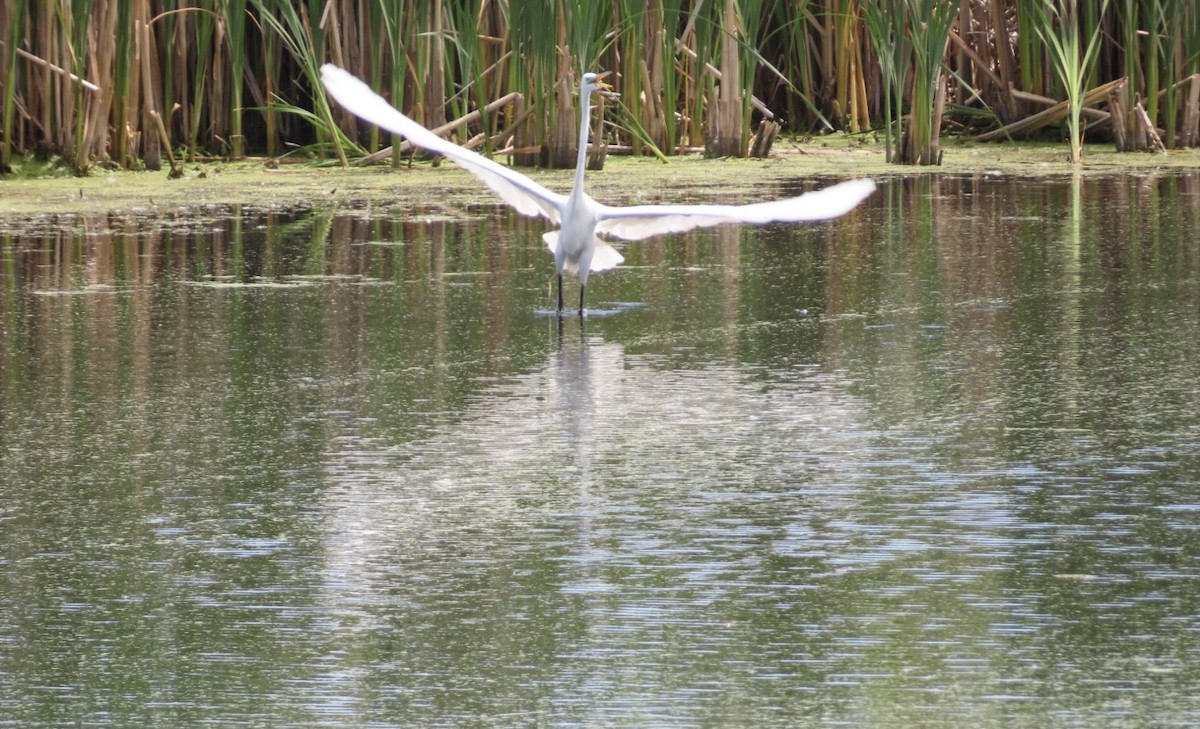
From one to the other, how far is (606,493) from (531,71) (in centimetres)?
737

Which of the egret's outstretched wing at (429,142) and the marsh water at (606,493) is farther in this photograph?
the egret's outstretched wing at (429,142)

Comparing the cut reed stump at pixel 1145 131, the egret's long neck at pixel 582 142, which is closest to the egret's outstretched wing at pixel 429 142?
the egret's long neck at pixel 582 142

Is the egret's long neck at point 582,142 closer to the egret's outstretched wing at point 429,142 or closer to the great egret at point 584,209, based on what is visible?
the great egret at point 584,209

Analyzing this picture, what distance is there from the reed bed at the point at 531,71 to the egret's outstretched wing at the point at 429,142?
3.45 metres

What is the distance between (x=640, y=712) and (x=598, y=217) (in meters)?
4.11

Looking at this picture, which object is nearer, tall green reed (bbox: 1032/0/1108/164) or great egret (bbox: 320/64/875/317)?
great egret (bbox: 320/64/875/317)

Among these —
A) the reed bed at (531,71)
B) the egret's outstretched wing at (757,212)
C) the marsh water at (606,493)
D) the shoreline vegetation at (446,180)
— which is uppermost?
the reed bed at (531,71)

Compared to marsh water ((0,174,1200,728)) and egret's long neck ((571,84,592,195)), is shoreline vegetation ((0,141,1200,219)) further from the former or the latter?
egret's long neck ((571,84,592,195))


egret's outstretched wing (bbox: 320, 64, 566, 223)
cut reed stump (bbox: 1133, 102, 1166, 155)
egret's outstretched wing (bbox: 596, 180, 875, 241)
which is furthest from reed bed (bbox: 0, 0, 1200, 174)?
egret's outstretched wing (bbox: 596, 180, 875, 241)

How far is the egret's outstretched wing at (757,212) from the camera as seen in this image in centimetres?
604

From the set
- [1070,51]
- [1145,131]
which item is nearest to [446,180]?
[1070,51]

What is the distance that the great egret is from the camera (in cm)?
611

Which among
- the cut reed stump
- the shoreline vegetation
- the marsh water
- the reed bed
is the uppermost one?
the reed bed

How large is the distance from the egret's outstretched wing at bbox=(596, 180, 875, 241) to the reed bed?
4064 mm
